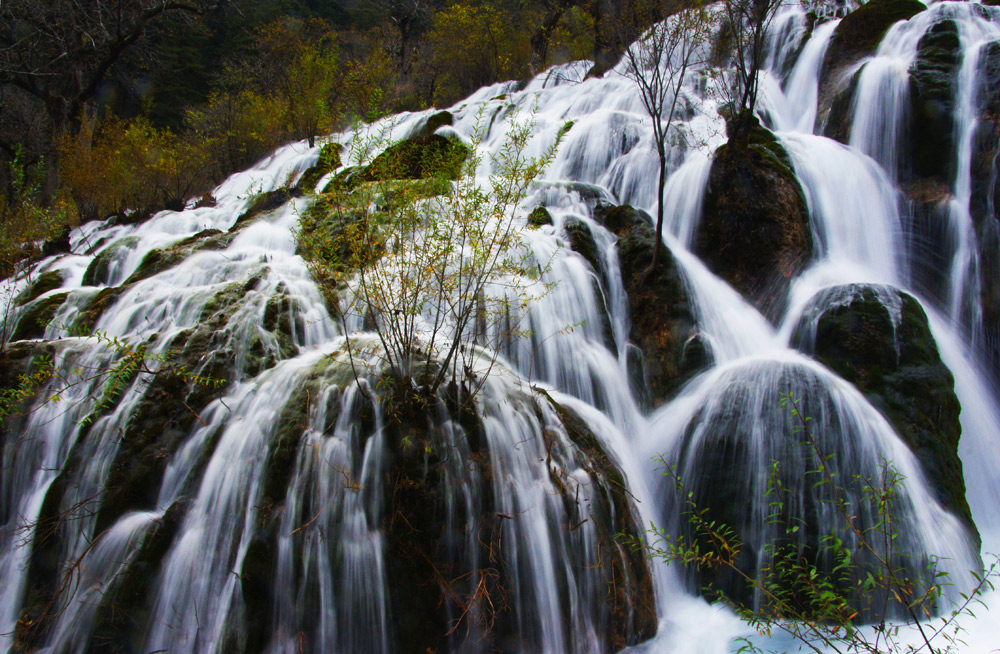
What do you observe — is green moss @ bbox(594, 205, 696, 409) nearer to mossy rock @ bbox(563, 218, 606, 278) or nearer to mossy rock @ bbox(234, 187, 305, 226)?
mossy rock @ bbox(563, 218, 606, 278)

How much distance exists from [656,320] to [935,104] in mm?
6501

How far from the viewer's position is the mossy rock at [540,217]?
8.05 meters

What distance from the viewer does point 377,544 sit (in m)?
3.87

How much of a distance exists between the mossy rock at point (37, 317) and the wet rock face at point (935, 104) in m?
13.6

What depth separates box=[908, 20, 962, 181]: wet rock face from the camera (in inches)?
323

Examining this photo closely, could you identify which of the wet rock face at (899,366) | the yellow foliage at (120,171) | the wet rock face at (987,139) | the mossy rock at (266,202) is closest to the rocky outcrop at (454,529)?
the wet rock face at (899,366)

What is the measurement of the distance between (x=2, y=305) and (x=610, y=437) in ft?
32.3

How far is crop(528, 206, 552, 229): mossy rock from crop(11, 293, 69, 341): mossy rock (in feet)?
22.7

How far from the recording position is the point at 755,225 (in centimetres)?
779

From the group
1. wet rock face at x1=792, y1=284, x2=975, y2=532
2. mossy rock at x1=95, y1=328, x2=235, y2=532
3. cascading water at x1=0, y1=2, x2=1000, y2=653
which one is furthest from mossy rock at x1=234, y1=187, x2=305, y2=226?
wet rock face at x1=792, y1=284, x2=975, y2=532

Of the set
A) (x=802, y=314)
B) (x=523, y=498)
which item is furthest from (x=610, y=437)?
(x=802, y=314)

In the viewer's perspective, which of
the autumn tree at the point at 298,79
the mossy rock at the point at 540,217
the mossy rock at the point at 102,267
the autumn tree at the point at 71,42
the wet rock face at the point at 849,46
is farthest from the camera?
the autumn tree at the point at 298,79

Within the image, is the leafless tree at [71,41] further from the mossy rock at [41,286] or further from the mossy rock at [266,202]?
the mossy rock at [41,286]

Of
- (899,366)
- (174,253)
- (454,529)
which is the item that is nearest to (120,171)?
(174,253)
